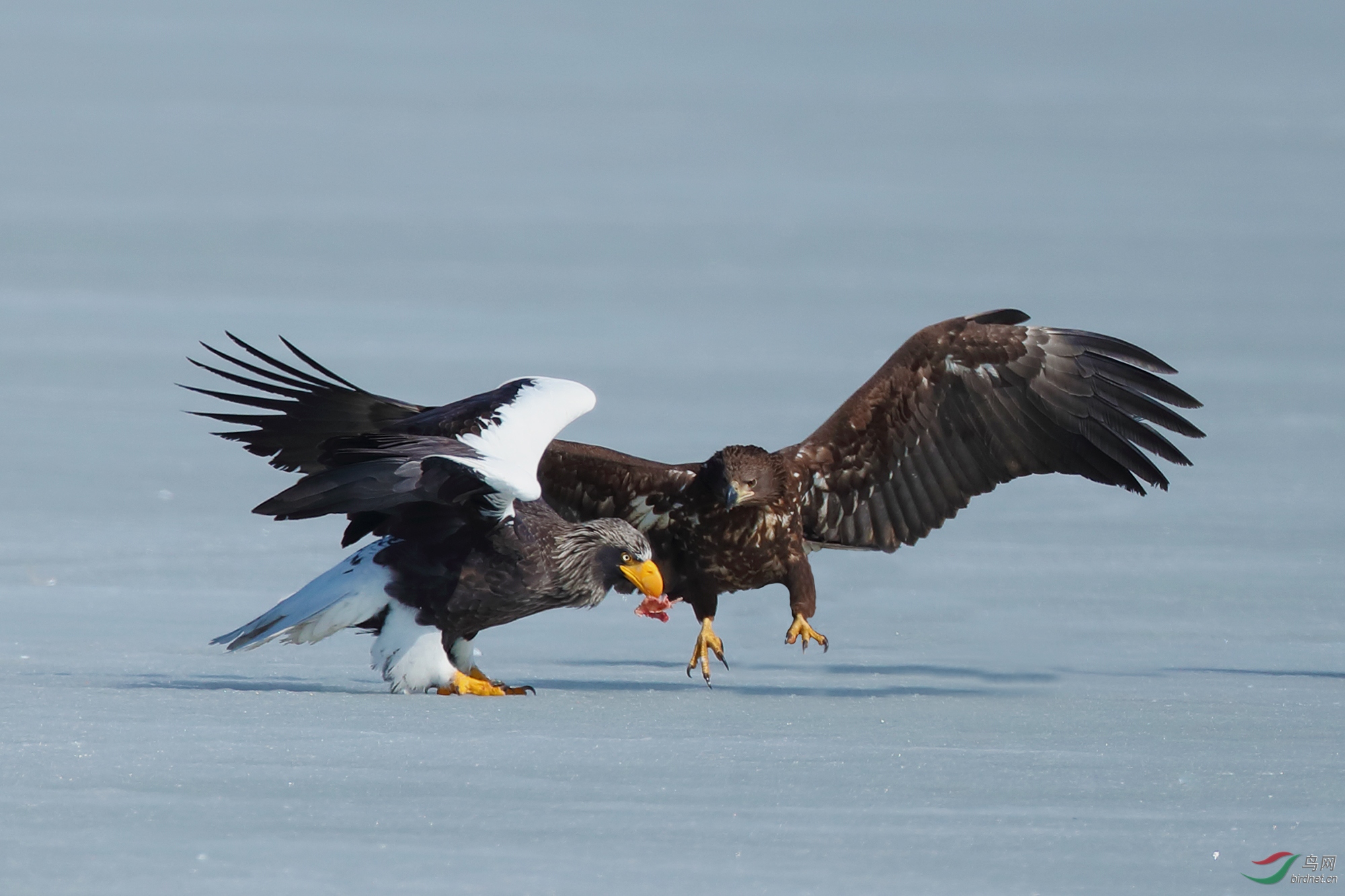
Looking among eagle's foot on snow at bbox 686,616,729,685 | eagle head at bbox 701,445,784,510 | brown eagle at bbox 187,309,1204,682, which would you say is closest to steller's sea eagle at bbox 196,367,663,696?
eagle's foot on snow at bbox 686,616,729,685

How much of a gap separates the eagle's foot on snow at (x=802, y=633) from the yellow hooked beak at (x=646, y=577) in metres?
0.54

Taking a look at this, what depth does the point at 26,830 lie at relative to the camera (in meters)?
4.22

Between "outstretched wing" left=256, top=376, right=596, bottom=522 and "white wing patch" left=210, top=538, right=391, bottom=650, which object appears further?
"white wing patch" left=210, top=538, right=391, bottom=650

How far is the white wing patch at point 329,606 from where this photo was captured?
6434mm

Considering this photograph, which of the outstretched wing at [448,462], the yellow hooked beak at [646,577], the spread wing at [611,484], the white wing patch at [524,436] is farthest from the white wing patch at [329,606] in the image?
the spread wing at [611,484]

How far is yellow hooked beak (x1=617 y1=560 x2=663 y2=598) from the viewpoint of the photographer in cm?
661

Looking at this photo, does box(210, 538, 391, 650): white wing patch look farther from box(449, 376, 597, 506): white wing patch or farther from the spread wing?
the spread wing

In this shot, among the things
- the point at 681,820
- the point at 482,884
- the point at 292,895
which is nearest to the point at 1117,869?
the point at 681,820

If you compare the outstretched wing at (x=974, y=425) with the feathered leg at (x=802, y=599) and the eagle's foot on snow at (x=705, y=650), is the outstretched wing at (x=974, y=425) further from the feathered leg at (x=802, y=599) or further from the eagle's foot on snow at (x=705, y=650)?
the eagle's foot on snow at (x=705, y=650)

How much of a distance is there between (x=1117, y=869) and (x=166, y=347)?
1027 cm

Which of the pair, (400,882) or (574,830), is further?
(574,830)

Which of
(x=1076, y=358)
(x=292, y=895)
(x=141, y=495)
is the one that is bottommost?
(x=292, y=895)

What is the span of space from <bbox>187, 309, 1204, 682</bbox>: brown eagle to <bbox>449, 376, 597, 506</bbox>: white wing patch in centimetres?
69

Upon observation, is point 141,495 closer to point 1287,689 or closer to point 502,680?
point 502,680
